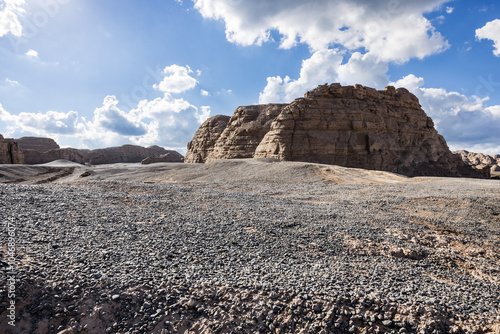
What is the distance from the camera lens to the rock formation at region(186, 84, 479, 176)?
35.7 m

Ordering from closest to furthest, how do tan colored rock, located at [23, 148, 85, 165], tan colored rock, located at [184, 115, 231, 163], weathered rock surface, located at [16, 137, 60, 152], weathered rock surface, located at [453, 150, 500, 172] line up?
tan colored rock, located at [184, 115, 231, 163]
tan colored rock, located at [23, 148, 85, 165]
weathered rock surface, located at [16, 137, 60, 152]
weathered rock surface, located at [453, 150, 500, 172]

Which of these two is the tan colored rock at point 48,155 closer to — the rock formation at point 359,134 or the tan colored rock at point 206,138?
the tan colored rock at point 206,138

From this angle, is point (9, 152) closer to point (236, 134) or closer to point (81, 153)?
point (236, 134)

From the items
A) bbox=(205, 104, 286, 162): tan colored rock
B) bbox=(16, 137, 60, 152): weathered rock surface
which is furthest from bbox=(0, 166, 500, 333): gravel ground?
bbox=(16, 137, 60, 152): weathered rock surface

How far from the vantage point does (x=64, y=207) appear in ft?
24.3

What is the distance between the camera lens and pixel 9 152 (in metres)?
46.8

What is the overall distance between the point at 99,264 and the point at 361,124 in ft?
127

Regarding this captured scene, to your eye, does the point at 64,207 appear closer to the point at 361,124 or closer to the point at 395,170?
the point at 361,124

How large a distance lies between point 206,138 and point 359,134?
102ft

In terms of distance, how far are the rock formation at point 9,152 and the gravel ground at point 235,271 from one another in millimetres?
53118

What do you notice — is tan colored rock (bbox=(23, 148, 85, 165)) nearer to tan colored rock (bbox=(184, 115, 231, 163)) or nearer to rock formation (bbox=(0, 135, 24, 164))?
rock formation (bbox=(0, 135, 24, 164))

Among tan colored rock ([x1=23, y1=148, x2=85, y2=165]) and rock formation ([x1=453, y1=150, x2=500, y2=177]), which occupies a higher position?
rock formation ([x1=453, y1=150, x2=500, y2=177])

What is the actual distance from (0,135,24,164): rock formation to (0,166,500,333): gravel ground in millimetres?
53118

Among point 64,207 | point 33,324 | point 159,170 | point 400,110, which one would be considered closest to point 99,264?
point 33,324
